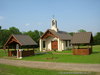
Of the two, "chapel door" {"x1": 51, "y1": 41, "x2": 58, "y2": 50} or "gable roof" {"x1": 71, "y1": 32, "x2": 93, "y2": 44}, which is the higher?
"gable roof" {"x1": 71, "y1": 32, "x2": 93, "y2": 44}

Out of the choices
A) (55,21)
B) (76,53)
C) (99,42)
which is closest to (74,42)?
(76,53)

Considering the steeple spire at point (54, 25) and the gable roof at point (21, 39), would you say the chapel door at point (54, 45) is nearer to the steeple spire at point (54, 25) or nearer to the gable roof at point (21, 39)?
the steeple spire at point (54, 25)

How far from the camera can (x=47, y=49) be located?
43.1 meters

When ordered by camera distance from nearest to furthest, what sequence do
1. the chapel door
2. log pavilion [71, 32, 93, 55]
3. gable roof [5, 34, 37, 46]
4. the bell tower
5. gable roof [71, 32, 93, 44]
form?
1. gable roof [5, 34, 37, 46]
2. log pavilion [71, 32, 93, 55]
3. gable roof [71, 32, 93, 44]
4. the chapel door
5. the bell tower

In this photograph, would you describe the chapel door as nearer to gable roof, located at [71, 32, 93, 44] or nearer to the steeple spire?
the steeple spire

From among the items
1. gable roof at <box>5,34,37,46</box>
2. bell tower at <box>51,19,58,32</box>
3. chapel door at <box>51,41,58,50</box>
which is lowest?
chapel door at <box>51,41,58,50</box>

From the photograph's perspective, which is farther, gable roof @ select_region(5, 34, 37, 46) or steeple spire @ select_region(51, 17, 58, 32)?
steeple spire @ select_region(51, 17, 58, 32)

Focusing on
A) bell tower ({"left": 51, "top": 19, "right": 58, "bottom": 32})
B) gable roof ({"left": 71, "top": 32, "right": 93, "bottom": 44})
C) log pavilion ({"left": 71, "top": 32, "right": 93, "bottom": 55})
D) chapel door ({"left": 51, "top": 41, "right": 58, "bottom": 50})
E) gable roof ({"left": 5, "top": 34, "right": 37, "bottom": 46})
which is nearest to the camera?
gable roof ({"left": 5, "top": 34, "right": 37, "bottom": 46})

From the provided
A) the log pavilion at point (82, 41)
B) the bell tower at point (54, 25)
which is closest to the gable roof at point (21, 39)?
the log pavilion at point (82, 41)

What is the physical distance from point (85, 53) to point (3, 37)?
172ft

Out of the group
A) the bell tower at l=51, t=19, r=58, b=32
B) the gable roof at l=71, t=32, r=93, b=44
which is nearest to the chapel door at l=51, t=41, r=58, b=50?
the bell tower at l=51, t=19, r=58, b=32

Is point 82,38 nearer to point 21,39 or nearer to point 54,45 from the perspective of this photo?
point 21,39

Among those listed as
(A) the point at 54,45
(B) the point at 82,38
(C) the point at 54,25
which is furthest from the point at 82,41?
(C) the point at 54,25

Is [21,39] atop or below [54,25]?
below
